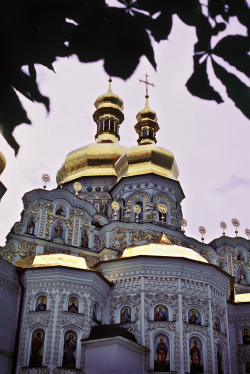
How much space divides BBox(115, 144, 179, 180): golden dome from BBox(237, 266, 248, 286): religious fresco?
614cm

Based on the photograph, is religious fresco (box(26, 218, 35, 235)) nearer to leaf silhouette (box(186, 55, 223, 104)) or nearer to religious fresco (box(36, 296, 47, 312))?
religious fresco (box(36, 296, 47, 312))

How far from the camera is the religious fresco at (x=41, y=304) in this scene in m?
16.1

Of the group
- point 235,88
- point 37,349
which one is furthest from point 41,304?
point 235,88

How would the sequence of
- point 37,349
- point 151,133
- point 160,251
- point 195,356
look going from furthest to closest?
point 151,133 < point 160,251 < point 195,356 < point 37,349

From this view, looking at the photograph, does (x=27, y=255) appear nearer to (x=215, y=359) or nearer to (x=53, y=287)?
(x=53, y=287)

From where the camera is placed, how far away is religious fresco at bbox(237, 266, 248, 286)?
24741 millimetres

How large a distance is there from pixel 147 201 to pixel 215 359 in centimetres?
928

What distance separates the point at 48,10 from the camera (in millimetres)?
1473

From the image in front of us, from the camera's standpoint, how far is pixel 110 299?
17.5m

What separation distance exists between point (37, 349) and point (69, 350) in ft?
3.41

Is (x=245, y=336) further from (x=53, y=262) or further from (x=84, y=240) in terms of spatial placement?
(x=53, y=262)

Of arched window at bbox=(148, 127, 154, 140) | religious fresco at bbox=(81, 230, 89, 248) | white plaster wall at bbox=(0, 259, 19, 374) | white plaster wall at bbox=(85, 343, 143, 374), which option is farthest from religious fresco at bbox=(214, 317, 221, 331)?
arched window at bbox=(148, 127, 154, 140)

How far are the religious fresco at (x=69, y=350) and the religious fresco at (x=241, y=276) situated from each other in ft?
38.9

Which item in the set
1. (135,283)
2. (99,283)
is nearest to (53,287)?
(99,283)
